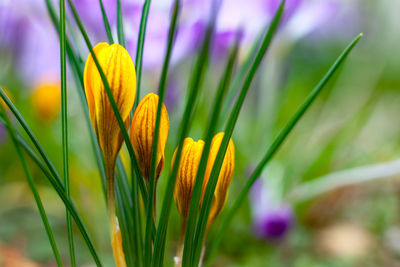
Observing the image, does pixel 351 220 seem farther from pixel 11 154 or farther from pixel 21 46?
pixel 21 46

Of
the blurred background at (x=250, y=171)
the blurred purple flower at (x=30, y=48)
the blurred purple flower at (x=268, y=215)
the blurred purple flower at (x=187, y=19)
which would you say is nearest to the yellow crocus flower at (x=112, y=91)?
the blurred purple flower at (x=187, y=19)

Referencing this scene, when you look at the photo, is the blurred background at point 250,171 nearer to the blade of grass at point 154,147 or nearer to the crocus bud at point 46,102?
the crocus bud at point 46,102

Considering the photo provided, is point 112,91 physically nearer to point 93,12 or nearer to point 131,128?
point 131,128

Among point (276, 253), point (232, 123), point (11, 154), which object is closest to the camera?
point (232, 123)

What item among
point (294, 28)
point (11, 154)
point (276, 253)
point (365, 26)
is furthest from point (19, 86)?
point (365, 26)

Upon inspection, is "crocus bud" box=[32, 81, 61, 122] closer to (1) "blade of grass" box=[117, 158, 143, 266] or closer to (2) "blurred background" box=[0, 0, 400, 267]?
(2) "blurred background" box=[0, 0, 400, 267]

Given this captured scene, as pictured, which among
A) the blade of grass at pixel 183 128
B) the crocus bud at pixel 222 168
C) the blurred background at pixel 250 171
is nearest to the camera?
the blade of grass at pixel 183 128

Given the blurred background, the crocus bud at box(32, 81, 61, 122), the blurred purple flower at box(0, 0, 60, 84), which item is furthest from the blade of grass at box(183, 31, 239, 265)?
the blurred purple flower at box(0, 0, 60, 84)
